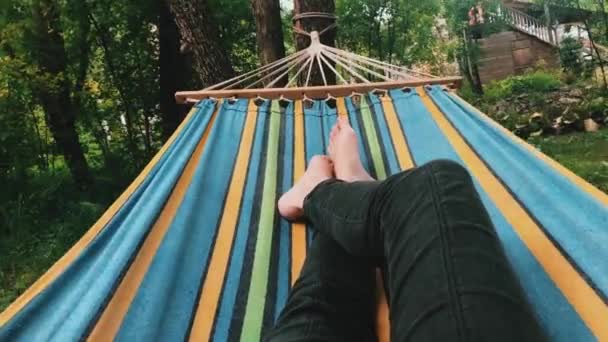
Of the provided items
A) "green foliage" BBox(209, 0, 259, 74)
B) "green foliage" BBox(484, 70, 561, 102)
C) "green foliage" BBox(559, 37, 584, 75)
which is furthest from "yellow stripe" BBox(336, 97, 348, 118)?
"green foliage" BBox(559, 37, 584, 75)

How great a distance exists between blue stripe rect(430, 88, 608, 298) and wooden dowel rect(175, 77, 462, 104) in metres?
0.51

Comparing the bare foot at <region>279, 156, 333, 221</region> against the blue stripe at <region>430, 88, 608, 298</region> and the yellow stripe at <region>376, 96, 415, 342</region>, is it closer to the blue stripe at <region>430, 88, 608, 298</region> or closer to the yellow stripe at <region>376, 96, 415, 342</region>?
the yellow stripe at <region>376, 96, 415, 342</region>

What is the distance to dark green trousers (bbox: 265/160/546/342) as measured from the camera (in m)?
0.68

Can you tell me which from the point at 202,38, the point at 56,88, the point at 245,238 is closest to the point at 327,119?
the point at 245,238

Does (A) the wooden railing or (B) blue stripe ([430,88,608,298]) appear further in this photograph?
(A) the wooden railing

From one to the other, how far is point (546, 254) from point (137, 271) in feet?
2.50

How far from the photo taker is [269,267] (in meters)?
1.20

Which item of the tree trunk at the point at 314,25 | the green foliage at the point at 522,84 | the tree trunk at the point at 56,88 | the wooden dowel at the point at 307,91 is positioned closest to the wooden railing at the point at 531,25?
the green foliage at the point at 522,84

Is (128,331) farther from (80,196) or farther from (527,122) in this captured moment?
(527,122)

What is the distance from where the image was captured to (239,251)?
126 cm

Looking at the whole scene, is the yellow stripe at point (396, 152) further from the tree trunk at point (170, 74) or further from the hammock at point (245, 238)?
the tree trunk at point (170, 74)

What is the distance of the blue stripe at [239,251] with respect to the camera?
3.45 ft

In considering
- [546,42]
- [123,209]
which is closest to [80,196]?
[123,209]

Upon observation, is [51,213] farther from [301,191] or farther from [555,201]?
[555,201]
